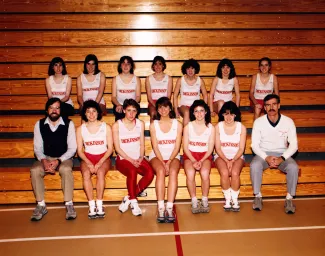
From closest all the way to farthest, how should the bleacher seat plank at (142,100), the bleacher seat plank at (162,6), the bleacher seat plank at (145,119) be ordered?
the bleacher seat plank at (145,119), the bleacher seat plank at (142,100), the bleacher seat plank at (162,6)

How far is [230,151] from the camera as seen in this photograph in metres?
3.70

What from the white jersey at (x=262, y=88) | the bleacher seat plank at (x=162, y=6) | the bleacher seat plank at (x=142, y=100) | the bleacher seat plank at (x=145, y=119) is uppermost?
the bleacher seat plank at (x=162, y=6)

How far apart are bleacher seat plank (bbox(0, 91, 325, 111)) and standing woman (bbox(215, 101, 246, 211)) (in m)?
1.40

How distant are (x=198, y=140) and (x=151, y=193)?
2.56ft

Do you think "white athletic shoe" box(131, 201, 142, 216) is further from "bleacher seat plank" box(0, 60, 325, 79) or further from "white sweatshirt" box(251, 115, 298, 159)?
"bleacher seat plank" box(0, 60, 325, 79)

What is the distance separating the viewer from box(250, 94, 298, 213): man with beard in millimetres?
3535

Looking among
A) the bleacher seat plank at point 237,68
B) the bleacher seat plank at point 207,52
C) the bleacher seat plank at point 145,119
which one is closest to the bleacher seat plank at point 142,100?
the bleacher seat plank at point 145,119

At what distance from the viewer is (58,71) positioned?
437cm

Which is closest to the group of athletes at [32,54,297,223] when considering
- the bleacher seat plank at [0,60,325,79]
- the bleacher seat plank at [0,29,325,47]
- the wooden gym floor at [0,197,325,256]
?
the wooden gym floor at [0,197,325,256]

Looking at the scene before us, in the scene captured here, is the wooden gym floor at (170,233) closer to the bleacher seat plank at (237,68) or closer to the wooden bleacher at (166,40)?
the wooden bleacher at (166,40)

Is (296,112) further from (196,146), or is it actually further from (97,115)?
(97,115)

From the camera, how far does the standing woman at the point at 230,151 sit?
355cm

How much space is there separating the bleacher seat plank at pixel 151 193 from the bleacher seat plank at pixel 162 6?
2928 mm

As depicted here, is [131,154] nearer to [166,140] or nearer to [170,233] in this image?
[166,140]
